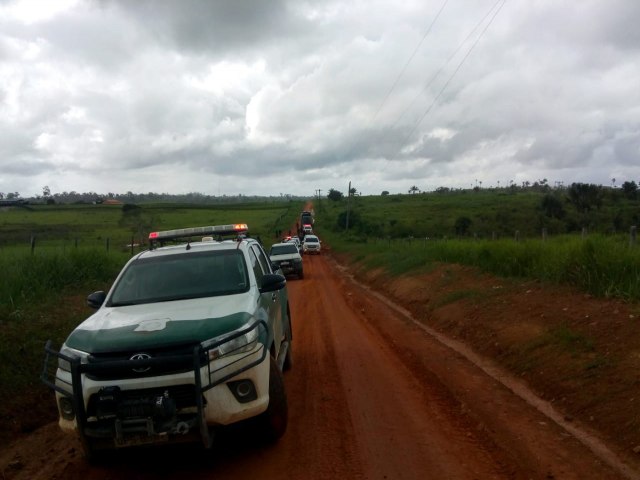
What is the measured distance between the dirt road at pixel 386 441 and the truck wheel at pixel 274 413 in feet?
0.52

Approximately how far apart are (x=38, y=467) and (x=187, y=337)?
209 centimetres

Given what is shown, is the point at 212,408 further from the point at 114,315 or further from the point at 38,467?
the point at 38,467

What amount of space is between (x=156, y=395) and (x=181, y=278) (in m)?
2.09

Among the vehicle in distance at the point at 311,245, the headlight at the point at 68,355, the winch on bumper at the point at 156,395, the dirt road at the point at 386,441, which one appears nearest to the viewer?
the winch on bumper at the point at 156,395

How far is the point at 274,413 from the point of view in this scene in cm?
519

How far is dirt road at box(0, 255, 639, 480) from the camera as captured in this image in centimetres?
486

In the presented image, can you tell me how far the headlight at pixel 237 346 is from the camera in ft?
15.6

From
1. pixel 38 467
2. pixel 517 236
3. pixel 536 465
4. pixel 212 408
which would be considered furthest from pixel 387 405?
pixel 517 236

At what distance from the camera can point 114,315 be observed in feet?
18.4

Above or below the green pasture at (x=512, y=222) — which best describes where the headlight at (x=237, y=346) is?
above

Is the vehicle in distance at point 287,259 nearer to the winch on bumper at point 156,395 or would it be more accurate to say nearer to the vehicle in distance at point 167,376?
the vehicle in distance at point 167,376

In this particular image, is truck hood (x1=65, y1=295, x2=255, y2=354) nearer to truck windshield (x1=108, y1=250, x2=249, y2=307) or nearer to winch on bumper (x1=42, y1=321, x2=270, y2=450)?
winch on bumper (x1=42, y1=321, x2=270, y2=450)

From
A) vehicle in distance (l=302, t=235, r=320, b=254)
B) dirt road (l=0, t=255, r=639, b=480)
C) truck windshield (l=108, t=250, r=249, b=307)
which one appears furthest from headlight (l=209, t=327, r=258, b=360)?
vehicle in distance (l=302, t=235, r=320, b=254)

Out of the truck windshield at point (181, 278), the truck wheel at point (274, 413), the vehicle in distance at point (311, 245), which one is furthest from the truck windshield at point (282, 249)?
the truck wheel at point (274, 413)
